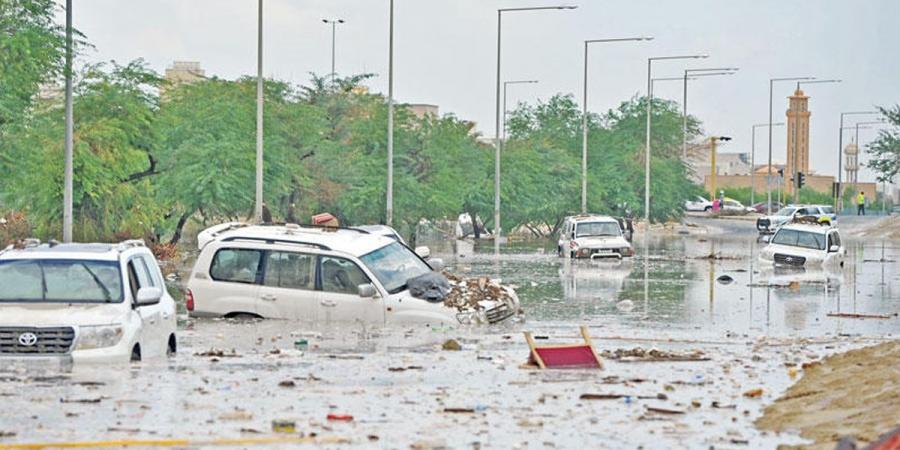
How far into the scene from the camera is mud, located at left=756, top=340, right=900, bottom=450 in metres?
12.7

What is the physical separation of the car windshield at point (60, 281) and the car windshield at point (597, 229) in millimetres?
36519

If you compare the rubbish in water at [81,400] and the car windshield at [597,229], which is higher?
the car windshield at [597,229]

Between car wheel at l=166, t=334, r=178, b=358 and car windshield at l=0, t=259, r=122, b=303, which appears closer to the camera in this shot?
car windshield at l=0, t=259, r=122, b=303

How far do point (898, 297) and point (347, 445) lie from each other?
25048mm

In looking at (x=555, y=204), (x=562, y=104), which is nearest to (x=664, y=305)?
(x=555, y=204)

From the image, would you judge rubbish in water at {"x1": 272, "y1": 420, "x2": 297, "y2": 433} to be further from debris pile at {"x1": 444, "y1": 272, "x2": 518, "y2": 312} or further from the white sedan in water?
the white sedan in water

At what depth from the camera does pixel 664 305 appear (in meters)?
31.6

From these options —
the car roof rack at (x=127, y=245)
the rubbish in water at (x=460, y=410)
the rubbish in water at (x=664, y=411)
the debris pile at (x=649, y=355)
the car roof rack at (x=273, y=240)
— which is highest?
the car roof rack at (x=127, y=245)

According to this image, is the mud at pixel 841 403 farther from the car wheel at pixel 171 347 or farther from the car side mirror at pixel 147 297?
the car wheel at pixel 171 347

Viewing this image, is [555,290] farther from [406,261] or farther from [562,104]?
[562,104]

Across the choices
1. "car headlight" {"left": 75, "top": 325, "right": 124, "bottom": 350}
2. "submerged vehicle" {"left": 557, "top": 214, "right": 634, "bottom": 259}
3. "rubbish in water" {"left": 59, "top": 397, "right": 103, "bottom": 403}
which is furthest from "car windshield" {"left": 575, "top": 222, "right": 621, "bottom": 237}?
"rubbish in water" {"left": 59, "top": 397, "right": 103, "bottom": 403}

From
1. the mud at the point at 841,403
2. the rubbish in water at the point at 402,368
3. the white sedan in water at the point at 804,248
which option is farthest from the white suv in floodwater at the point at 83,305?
the white sedan in water at the point at 804,248

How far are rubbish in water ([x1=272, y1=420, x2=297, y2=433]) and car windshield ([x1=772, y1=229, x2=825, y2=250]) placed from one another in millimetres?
36813

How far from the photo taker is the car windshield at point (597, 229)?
5438 centimetres
